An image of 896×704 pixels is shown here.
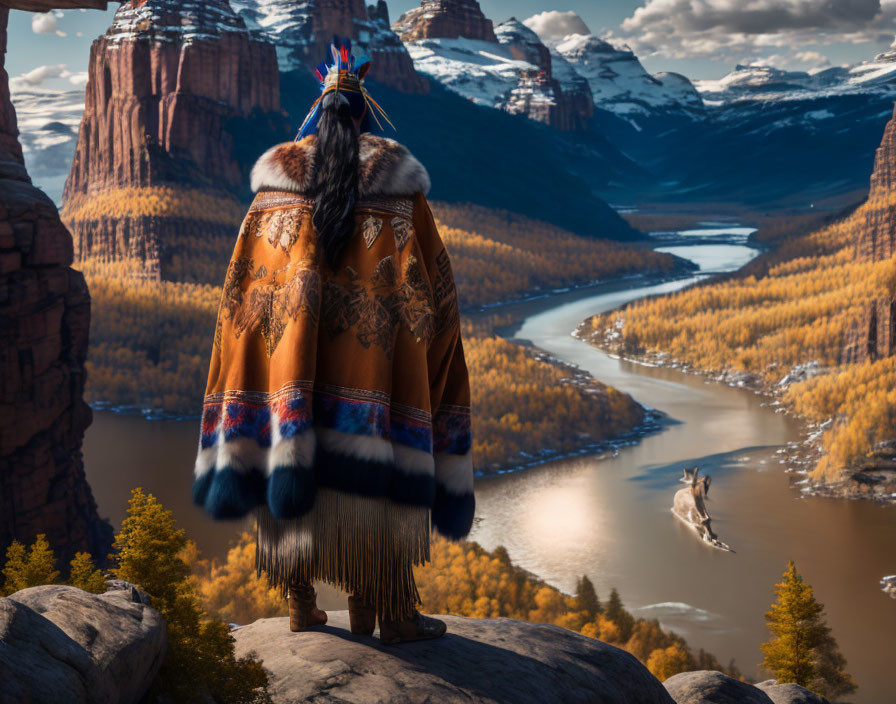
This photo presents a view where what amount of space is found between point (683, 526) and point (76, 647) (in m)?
24.2

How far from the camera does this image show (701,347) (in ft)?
158

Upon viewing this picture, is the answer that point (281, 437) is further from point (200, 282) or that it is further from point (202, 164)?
point (202, 164)

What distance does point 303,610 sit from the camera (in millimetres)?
4418

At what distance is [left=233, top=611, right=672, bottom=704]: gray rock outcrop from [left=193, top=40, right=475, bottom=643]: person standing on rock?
0.34m

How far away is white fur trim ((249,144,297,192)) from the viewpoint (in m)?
3.93

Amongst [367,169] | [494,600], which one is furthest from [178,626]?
[494,600]

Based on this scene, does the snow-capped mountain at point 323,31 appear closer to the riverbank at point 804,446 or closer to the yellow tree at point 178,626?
the riverbank at point 804,446

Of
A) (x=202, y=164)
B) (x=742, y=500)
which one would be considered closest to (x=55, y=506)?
(x=742, y=500)

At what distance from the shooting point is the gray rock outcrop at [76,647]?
303 centimetres

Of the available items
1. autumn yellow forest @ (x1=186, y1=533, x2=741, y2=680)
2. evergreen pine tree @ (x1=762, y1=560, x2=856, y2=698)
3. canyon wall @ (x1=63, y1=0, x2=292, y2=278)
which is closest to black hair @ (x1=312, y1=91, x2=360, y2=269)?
evergreen pine tree @ (x1=762, y1=560, x2=856, y2=698)

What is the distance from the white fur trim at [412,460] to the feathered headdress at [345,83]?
1.52 metres

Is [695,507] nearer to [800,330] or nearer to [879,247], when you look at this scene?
[800,330]

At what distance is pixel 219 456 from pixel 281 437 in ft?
1.29

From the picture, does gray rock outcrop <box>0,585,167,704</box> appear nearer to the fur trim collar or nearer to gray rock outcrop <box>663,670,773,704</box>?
the fur trim collar
